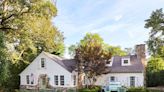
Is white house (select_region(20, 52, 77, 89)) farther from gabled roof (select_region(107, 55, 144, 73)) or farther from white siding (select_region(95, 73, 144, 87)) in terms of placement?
gabled roof (select_region(107, 55, 144, 73))

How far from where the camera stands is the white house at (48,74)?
36375mm

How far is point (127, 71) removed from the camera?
3650 cm

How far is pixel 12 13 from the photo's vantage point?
1057 inches

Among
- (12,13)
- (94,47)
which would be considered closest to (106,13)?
(94,47)

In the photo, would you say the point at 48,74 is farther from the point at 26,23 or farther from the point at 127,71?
the point at 26,23

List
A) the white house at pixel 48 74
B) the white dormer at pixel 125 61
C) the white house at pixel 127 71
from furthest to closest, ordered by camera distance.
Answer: the white dormer at pixel 125 61 → the white house at pixel 48 74 → the white house at pixel 127 71

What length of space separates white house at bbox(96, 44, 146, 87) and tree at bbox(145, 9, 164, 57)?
138 centimetres

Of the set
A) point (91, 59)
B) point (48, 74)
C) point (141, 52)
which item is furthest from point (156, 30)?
point (48, 74)

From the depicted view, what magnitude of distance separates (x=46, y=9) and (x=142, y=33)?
21.3m

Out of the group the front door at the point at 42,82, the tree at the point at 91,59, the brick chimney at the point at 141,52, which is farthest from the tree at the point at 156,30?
the front door at the point at 42,82

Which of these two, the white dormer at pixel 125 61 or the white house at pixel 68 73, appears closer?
the white house at pixel 68 73

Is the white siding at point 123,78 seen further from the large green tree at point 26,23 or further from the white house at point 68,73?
the large green tree at point 26,23

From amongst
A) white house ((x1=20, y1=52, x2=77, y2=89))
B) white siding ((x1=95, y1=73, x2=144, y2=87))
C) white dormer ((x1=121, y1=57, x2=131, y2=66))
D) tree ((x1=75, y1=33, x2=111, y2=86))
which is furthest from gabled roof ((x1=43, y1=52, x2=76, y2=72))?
white dormer ((x1=121, y1=57, x2=131, y2=66))

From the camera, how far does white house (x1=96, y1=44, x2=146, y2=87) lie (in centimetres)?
3600
